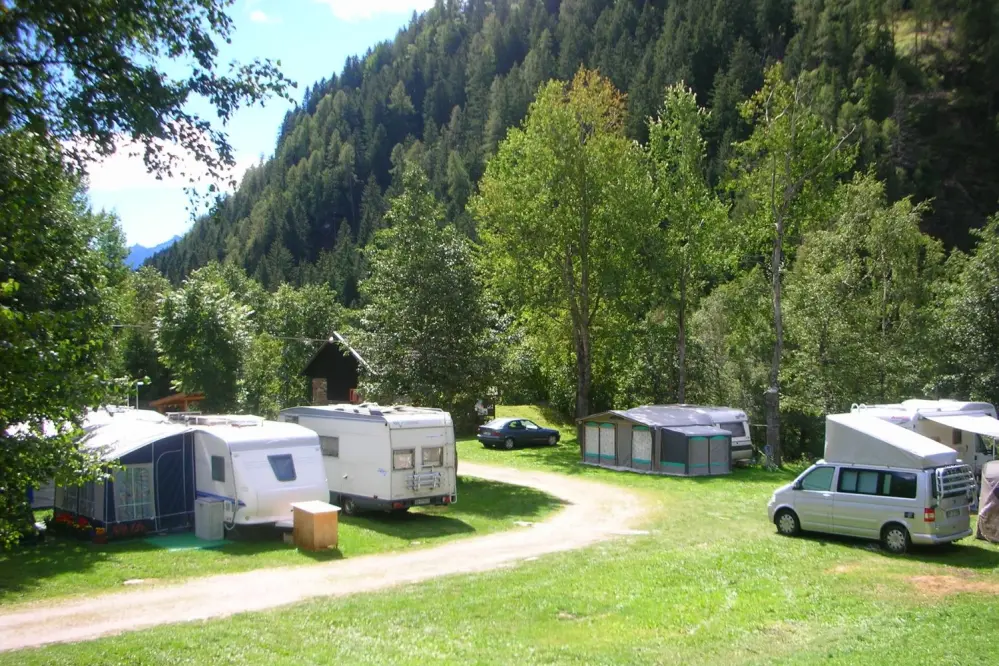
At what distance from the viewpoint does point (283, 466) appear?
686 inches

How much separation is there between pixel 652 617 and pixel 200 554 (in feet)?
30.0

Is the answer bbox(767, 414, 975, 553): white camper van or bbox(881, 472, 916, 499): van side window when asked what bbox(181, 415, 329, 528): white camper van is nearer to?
bbox(767, 414, 975, 553): white camper van

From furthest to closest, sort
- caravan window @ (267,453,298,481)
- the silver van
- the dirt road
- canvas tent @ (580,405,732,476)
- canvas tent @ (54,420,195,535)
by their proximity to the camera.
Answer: canvas tent @ (580,405,732,476), caravan window @ (267,453,298,481), canvas tent @ (54,420,195,535), the silver van, the dirt road

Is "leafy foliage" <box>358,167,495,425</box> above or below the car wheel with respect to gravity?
above

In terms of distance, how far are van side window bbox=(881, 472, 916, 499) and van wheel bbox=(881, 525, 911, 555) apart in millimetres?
616

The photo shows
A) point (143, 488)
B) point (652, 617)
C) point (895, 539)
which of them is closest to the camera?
point (652, 617)

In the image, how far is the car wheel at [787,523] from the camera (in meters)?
17.0

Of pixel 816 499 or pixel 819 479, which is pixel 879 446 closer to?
pixel 819 479

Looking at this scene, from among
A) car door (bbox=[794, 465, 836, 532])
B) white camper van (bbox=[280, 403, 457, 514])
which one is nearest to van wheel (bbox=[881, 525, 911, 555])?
car door (bbox=[794, 465, 836, 532])

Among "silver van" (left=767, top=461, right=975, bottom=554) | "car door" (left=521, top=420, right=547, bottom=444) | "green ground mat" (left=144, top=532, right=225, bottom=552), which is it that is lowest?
"car door" (left=521, top=420, right=547, bottom=444)

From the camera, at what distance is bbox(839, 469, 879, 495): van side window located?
15.7 meters

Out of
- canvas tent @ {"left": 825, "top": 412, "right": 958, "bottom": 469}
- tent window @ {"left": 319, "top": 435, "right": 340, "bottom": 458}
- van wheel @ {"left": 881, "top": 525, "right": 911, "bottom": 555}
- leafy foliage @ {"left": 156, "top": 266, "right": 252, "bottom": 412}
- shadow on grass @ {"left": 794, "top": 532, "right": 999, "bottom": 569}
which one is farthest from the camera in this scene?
leafy foliage @ {"left": 156, "top": 266, "right": 252, "bottom": 412}

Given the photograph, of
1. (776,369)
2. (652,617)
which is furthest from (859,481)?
(776,369)

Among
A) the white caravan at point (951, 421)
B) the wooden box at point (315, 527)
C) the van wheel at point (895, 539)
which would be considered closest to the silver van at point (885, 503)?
the van wheel at point (895, 539)
